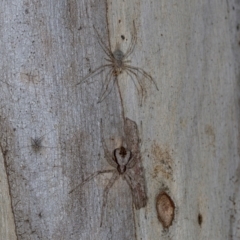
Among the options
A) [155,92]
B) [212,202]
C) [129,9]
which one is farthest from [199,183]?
[129,9]

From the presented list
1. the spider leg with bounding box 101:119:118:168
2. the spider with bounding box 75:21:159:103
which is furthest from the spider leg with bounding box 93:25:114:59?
the spider leg with bounding box 101:119:118:168

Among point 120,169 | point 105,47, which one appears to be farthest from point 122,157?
point 105,47

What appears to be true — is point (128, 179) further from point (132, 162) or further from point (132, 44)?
point (132, 44)

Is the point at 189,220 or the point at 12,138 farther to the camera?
the point at 189,220

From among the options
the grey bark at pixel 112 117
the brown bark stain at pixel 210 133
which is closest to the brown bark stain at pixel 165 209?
the grey bark at pixel 112 117

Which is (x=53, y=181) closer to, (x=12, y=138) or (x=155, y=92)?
(x=12, y=138)

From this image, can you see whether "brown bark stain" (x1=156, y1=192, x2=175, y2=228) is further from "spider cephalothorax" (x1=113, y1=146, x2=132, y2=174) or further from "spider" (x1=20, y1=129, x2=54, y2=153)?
"spider" (x1=20, y1=129, x2=54, y2=153)

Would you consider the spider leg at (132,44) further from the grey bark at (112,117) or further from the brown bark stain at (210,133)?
the brown bark stain at (210,133)

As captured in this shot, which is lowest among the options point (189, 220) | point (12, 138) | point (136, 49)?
point (189, 220)
